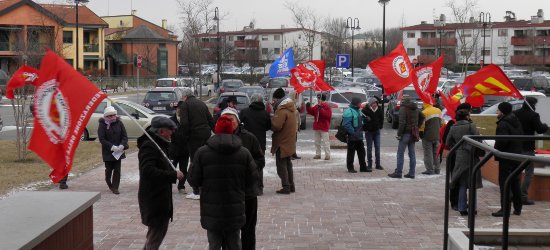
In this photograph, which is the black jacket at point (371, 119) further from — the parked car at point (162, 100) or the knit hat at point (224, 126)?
the parked car at point (162, 100)

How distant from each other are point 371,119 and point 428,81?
1450mm

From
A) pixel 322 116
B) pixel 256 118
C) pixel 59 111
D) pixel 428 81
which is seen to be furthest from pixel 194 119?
pixel 322 116

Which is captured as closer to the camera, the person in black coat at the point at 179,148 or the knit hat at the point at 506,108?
the knit hat at the point at 506,108

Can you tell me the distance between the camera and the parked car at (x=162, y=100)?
1139 inches

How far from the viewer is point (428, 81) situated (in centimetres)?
1473

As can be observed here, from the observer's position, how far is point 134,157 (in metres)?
18.1

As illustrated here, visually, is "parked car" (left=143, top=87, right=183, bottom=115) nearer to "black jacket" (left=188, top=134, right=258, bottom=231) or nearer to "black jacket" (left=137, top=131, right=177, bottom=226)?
"black jacket" (left=137, top=131, right=177, bottom=226)

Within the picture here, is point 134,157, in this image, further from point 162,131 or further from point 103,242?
point 162,131

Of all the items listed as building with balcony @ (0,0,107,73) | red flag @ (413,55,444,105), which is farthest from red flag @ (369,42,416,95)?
building with balcony @ (0,0,107,73)

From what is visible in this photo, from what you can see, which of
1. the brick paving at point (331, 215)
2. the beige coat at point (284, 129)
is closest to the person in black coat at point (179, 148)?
the brick paving at point (331, 215)

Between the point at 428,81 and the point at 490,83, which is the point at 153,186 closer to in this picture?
the point at 490,83

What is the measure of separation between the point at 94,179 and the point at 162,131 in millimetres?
7233

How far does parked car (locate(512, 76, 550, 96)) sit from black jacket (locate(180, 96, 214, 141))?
32963mm

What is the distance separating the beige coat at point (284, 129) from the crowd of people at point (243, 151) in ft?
0.05
